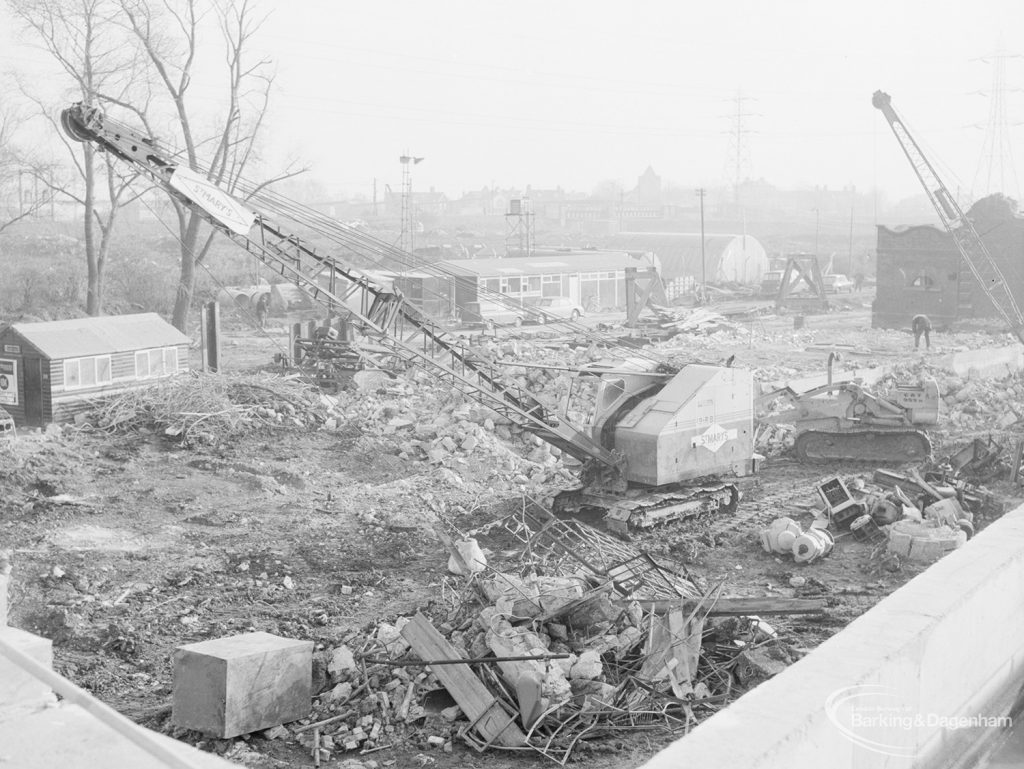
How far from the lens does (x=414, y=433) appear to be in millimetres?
21328

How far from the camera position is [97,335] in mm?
21750

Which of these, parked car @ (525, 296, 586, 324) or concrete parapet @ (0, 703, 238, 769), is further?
parked car @ (525, 296, 586, 324)

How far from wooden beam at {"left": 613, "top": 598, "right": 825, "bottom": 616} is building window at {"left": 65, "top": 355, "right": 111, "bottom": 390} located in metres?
13.6

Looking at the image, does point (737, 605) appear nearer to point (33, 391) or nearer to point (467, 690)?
point (467, 690)

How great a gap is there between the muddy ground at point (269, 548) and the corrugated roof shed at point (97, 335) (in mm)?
1568

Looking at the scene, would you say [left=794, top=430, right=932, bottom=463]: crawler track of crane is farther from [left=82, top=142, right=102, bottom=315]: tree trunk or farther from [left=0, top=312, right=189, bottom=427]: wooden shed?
[left=82, top=142, right=102, bottom=315]: tree trunk

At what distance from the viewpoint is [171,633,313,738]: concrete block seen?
8.78 metres

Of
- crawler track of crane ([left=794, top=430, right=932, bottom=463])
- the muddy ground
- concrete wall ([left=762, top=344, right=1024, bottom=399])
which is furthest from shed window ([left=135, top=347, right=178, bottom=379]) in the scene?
concrete wall ([left=762, top=344, right=1024, bottom=399])

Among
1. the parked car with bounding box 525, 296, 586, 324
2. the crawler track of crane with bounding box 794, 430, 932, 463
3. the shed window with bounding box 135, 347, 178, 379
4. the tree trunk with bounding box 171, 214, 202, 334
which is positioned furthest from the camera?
the parked car with bounding box 525, 296, 586, 324

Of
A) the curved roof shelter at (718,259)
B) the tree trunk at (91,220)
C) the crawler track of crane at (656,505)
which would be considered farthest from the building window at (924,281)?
the crawler track of crane at (656,505)

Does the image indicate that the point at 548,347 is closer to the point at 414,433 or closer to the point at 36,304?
the point at 414,433

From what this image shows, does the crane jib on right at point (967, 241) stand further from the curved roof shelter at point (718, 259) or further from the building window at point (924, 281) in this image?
the curved roof shelter at point (718, 259)

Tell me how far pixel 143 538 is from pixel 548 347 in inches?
740

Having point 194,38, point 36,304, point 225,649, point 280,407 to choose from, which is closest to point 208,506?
point 280,407
